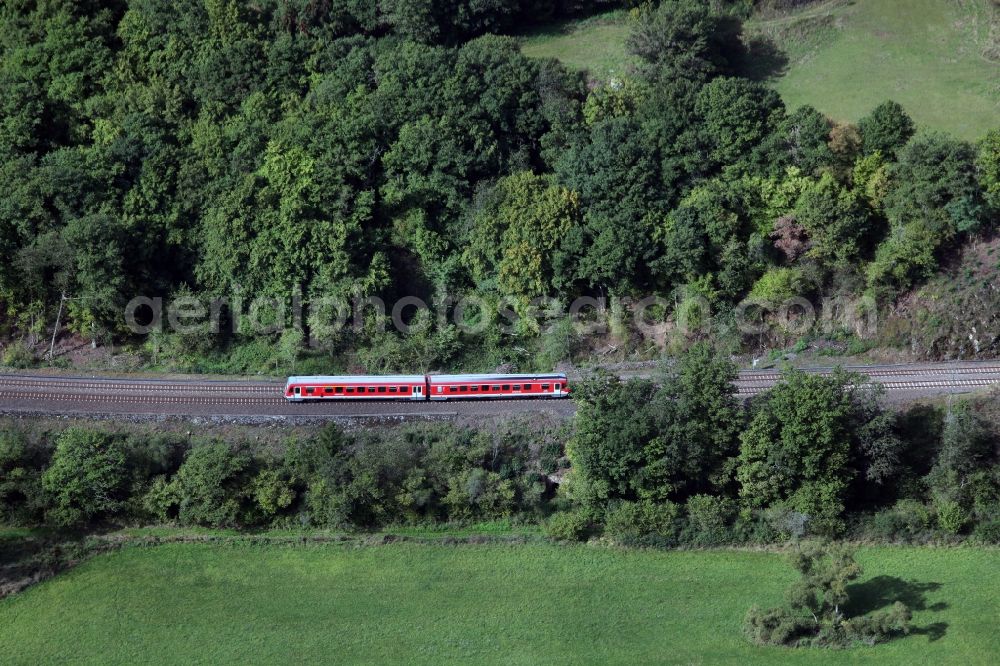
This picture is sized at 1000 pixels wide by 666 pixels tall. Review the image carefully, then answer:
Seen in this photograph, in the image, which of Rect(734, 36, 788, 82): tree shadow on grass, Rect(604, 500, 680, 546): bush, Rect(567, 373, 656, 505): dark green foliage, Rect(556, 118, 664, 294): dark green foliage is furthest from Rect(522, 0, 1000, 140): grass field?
Rect(604, 500, 680, 546): bush

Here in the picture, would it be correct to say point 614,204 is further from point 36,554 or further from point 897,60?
point 36,554

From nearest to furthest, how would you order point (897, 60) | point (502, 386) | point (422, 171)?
point (502, 386), point (422, 171), point (897, 60)

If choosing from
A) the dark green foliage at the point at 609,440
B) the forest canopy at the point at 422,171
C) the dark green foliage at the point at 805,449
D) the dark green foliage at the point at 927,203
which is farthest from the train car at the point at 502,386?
the dark green foliage at the point at 927,203

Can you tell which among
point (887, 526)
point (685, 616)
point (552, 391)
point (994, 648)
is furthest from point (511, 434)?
point (994, 648)

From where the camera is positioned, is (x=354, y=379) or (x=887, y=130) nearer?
(x=354, y=379)

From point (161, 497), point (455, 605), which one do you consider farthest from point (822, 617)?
point (161, 497)

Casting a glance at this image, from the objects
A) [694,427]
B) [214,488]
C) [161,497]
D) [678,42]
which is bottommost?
[161,497]
